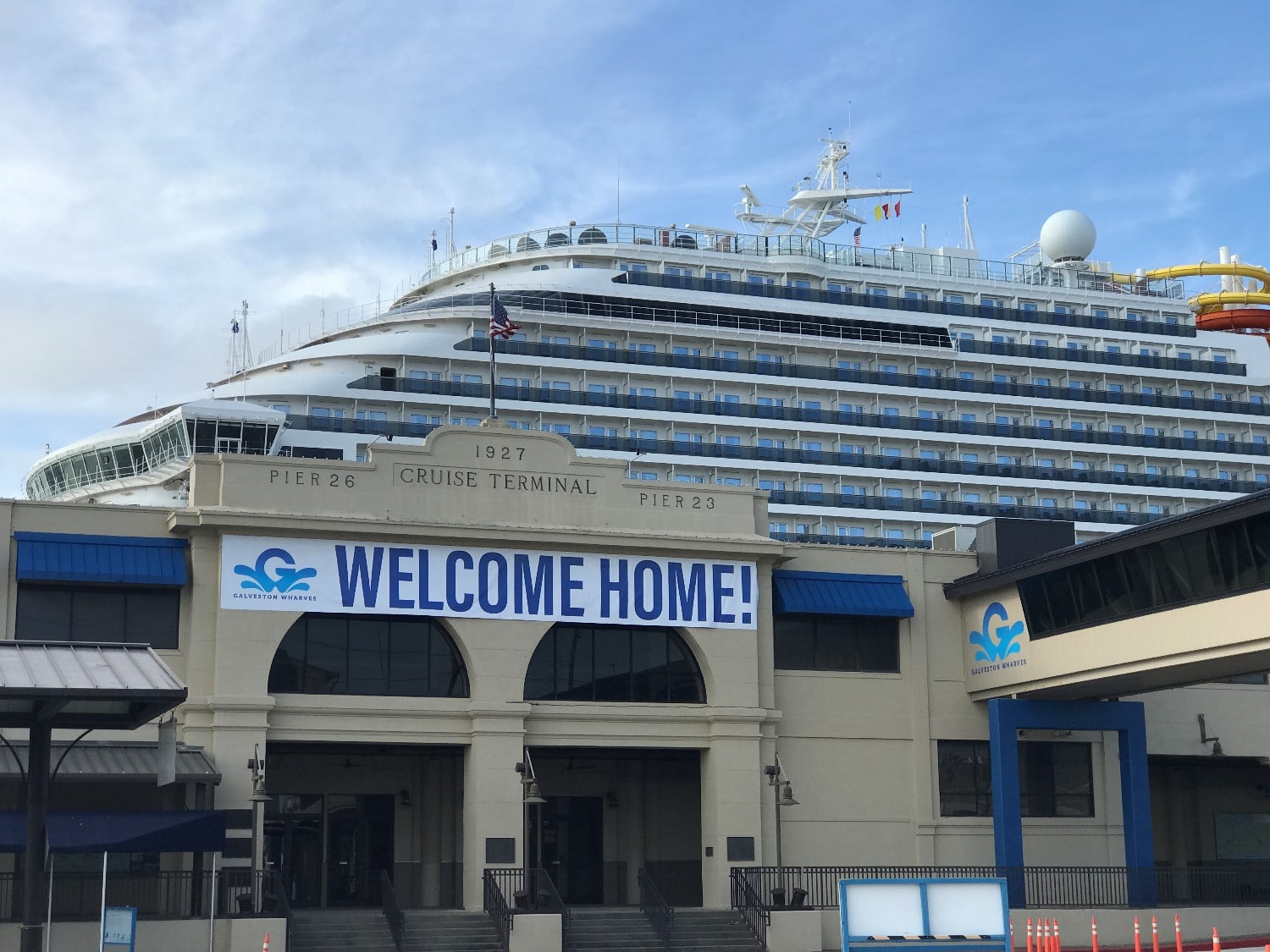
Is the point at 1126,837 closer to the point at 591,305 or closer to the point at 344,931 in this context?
the point at 344,931

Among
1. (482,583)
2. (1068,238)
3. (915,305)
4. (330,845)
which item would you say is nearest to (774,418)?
(915,305)

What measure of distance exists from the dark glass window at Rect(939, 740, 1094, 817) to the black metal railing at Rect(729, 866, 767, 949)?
5136 millimetres

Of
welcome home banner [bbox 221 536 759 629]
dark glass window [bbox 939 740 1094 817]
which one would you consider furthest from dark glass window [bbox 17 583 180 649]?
dark glass window [bbox 939 740 1094 817]

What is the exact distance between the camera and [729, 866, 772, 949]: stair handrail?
33.8m

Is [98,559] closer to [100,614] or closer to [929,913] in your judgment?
[100,614]

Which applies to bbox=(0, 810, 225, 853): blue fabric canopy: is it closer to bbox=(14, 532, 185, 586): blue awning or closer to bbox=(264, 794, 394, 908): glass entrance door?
bbox=(14, 532, 185, 586): blue awning

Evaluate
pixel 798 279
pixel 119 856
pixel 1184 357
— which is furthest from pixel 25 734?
pixel 1184 357

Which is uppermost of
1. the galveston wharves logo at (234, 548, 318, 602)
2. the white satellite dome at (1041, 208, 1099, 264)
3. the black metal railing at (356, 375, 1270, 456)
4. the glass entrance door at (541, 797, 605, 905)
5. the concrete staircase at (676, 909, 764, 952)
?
the white satellite dome at (1041, 208, 1099, 264)

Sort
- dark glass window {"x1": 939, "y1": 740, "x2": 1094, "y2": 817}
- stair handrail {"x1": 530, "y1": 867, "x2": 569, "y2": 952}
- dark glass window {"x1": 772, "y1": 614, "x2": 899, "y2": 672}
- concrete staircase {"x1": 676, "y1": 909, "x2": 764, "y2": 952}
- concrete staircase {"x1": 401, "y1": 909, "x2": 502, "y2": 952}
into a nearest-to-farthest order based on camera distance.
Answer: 1. concrete staircase {"x1": 401, "y1": 909, "x2": 502, "y2": 952}
2. stair handrail {"x1": 530, "y1": 867, "x2": 569, "y2": 952}
3. concrete staircase {"x1": 676, "y1": 909, "x2": 764, "y2": 952}
4. dark glass window {"x1": 772, "y1": 614, "x2": 899, "y2": 672}
5. dark glass window {"x1": 939, "y1": 740, "x2": 1094, "y2": 817}

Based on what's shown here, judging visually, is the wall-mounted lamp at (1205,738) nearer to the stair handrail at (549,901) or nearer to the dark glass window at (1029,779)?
the dark glass window at (1029,779)

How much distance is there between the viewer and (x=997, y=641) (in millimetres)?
38719

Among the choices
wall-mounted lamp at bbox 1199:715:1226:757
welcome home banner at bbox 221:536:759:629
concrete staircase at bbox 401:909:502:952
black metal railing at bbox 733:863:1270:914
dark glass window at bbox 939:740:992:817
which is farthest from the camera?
wall-mounted lamp at bbox 1199:715:1226:757

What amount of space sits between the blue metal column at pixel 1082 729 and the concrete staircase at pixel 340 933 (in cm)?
1392

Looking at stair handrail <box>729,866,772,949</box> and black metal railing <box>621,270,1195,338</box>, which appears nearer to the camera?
stair handrail <box>729,866,772,949</box>
